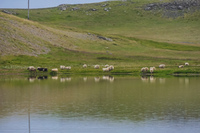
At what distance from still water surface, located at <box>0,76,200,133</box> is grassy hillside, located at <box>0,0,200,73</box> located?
2558 cm

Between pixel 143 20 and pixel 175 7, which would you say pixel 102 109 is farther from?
pixel 175 7

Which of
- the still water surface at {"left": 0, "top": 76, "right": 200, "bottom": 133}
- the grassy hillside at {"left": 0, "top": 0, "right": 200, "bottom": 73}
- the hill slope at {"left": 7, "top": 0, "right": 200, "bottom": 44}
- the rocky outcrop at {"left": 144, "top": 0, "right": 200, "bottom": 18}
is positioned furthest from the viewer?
the rocky outcrop at {"left": 144, "top": 0, "right": 200, "bottom": 18}

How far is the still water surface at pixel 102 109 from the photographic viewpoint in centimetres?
2394

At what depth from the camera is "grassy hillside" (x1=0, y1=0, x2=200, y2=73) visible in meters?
83.4

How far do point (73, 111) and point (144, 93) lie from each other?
11445 millimetres

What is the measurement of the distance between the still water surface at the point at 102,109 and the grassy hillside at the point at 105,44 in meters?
25.6

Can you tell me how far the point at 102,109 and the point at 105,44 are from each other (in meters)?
86.0

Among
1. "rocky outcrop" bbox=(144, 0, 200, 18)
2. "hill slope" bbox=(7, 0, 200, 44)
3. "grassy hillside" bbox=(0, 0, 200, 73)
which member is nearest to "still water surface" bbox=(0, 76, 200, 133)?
"grassy hillside" bbox=(0, 0, 200, 73)

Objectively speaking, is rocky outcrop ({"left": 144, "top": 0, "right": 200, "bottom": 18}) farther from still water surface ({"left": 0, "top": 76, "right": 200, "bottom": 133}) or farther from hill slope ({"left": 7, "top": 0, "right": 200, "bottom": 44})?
still water surface ({"left": 0, "top": 76, "right": 200, "bottom": 133})

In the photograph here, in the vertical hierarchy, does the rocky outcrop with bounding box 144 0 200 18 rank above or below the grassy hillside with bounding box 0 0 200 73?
above

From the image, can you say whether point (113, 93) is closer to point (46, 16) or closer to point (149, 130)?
point (149, 130)

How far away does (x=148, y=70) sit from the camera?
65.1 m

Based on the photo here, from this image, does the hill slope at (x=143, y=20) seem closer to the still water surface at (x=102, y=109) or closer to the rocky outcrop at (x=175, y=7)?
the rocky outcrop at (x=175, y=7)

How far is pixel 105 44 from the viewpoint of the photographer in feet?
379
